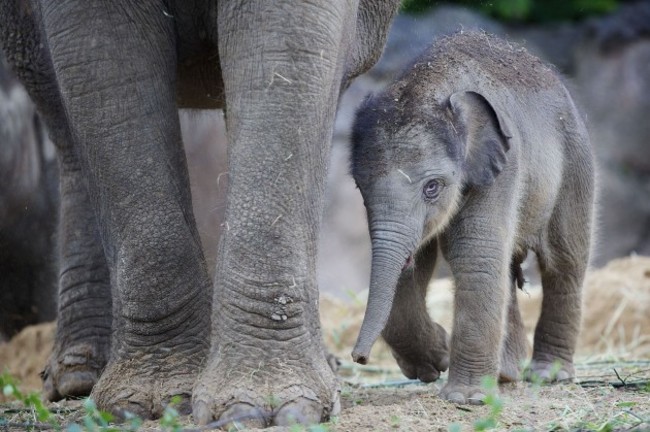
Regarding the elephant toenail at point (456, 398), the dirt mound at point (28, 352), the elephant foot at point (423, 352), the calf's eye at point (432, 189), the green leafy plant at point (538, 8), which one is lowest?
the dirt mound at point (28, 352)

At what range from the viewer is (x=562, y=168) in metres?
5.05

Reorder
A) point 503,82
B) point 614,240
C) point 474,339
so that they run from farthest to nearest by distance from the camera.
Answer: point 614,240
point 503,82
point 474,339

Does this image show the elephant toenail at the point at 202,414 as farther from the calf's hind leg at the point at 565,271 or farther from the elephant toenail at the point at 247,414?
the calf's hind leg at the point at 565,271

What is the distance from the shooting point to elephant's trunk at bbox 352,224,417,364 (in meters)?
3.83

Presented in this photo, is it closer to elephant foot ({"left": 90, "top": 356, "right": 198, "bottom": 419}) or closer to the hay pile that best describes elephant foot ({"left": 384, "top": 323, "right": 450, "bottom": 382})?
elephant foot ({"left": 90, "top": 356, "right": 198, "bottom": 419})

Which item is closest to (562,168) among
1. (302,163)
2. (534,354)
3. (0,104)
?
(534,354)

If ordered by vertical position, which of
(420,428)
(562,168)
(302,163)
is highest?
(562,168)

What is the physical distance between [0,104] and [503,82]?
3.35 metres

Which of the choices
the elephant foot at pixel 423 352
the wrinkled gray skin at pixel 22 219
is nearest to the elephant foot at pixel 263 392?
the elephant foot at pixel 423 352

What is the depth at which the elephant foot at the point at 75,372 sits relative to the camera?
16.2ft

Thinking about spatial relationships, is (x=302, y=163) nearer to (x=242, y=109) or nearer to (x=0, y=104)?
(x=242, y=109)

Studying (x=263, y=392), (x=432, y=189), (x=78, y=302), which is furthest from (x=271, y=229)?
(x=78, y=302)

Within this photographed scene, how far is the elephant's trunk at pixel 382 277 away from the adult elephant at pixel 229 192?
17 cm

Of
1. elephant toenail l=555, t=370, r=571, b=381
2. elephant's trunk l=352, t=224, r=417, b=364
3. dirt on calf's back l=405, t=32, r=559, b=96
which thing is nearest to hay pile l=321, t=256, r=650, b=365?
elephant toenail l=555, t=370, r=571, b=381
